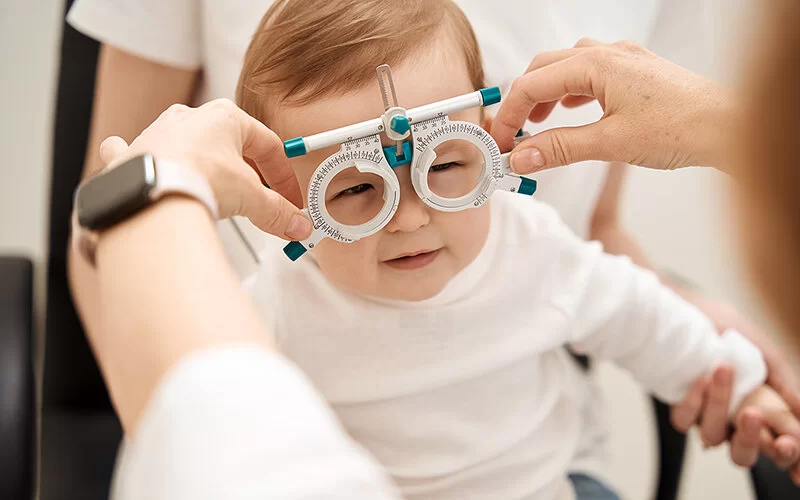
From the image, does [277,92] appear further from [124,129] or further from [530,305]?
[530,305]

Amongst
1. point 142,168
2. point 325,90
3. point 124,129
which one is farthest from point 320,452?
point 124,129

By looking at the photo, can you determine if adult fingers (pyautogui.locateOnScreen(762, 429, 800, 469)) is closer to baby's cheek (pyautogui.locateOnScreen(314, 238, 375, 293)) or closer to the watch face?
baby's cheek (pyautogui.locateOnScreen(314, 238, 375, 293))

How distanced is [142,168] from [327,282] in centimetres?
31

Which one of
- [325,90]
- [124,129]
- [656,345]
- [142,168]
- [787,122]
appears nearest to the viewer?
[787,122]

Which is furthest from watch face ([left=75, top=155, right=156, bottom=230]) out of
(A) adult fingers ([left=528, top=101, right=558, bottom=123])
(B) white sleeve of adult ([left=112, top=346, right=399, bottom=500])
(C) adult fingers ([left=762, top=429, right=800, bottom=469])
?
(C) adult fingers ([left=762, top=429, right=800, bottom=469])

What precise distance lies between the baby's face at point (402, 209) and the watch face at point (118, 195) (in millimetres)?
166

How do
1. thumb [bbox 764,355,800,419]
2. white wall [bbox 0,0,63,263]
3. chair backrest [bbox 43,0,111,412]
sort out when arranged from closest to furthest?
thumb [bbox 764,355,800,419] → chair backrest [bbox 43,0,111,412] → white wall [bbox 0,0,63,263]

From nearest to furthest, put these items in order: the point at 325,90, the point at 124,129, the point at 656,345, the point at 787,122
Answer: the point at 787,122 → the point at 325,90 → the point at 124,129 → the point at 656,345

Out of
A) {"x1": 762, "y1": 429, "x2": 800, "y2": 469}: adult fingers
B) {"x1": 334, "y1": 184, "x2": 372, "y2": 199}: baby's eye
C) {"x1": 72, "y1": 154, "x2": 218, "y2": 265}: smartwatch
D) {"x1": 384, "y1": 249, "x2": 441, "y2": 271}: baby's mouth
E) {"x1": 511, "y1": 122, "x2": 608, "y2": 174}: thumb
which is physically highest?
{"x1": 72, "y1": 154, "x2": 218, "y2": 265}: smartwatch

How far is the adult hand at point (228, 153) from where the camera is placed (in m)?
0.46

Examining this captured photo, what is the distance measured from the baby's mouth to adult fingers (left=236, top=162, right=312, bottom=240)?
0.37 ft

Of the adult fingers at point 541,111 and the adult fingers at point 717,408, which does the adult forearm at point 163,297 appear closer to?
the adult fingers at point 541,111

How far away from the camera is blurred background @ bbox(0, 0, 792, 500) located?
0.75 metres

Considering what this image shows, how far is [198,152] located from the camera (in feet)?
1.52
